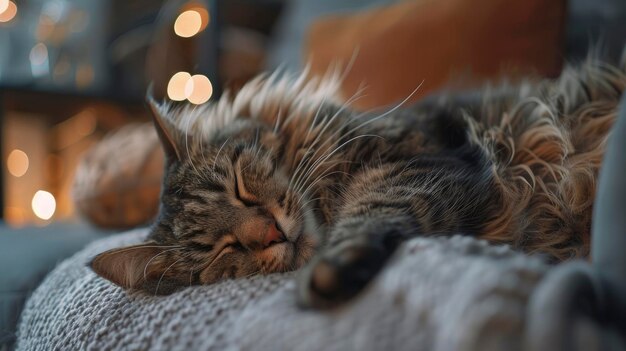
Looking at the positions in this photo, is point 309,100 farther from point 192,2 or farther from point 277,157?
point 192,2

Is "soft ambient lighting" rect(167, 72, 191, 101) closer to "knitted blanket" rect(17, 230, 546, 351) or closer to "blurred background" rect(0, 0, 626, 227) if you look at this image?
"blurred background" rect(0, 0, 626, 227)

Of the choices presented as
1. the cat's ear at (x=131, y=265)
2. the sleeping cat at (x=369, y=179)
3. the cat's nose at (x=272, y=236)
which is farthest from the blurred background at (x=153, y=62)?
the cat's nose at (x=272, y=236)

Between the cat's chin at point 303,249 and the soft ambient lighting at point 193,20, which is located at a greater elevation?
the soft ambient lighting at point 193,20

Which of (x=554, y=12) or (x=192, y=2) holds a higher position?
(x=192, y=2)

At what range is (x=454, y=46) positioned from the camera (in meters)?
1.33

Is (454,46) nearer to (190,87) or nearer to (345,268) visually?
(345,268)

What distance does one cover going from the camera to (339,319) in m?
0.48

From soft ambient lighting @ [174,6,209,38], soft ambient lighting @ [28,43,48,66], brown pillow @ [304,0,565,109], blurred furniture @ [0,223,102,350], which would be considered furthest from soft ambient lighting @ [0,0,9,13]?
brown pillow @ [304,0,565,109]

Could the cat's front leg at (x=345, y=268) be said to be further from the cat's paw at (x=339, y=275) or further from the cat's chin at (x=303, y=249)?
the cat's chin at (x=303, y=249)

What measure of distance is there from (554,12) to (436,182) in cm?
81

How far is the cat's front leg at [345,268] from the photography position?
511mm

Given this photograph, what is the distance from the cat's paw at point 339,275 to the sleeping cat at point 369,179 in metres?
0.06

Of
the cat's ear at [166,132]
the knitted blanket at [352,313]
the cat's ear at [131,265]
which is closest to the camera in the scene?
the knitted blanket at [352,313]

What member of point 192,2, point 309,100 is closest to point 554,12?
point 309,100
